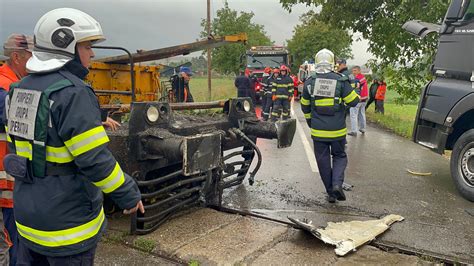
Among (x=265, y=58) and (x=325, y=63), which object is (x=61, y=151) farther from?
(x=265, y=58)

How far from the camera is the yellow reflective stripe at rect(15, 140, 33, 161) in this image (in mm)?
2101

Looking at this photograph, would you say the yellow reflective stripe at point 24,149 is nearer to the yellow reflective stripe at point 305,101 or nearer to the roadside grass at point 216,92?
the yellow reflective stripe at point 305,101

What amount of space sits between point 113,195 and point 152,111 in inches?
76.5

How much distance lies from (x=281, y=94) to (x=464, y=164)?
7.79 metres

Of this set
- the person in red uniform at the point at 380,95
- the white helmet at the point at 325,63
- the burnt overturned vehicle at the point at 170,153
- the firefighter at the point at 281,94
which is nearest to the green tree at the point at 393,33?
the firefighter at the point at 281,94

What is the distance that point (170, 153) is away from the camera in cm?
385

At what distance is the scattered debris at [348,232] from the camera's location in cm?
Answer: 374

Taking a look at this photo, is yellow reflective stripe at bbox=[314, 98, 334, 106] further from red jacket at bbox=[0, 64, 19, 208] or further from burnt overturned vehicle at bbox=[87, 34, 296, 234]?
red jacket at bbox=[0, 64, 19, 208]

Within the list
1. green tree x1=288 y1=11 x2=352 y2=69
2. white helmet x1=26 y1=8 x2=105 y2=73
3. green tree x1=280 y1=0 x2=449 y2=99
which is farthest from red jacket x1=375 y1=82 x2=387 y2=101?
green tree x1=288 y1=11 x2=352 y2=69

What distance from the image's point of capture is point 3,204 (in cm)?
292

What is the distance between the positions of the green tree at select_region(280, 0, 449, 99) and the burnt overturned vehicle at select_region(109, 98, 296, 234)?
20.9 feet

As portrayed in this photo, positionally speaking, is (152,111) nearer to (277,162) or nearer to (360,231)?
(360,231)

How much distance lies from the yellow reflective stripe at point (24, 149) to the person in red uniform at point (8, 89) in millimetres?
749

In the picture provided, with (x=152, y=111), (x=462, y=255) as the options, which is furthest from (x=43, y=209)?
(x=462, y=255)
